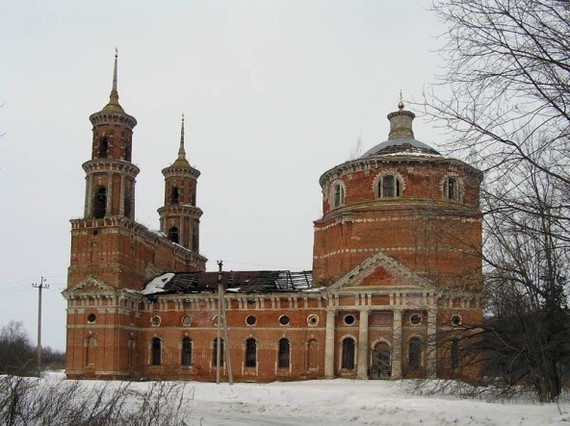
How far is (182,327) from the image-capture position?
5228cm

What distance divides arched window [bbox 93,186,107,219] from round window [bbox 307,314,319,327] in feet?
53.7

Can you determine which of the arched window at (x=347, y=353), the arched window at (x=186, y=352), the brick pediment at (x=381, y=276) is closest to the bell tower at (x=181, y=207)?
the arched window at (x=186, y=352)

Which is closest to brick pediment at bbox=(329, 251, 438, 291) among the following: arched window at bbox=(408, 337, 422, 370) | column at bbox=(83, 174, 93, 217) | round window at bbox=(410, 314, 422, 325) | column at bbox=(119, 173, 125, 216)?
round window at bbox=(410, 314, 422, 325)

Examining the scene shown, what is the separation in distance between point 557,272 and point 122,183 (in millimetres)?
35583

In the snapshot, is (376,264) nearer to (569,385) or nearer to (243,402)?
(569,385)

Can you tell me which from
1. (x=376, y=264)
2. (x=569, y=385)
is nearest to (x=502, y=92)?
(x=569, y=385)

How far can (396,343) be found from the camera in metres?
40.2

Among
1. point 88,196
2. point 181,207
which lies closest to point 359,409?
point 88,196

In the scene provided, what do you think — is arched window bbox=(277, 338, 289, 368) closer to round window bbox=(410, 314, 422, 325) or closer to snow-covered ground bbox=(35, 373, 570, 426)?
round window bbox=(410, 314, 422, 325)

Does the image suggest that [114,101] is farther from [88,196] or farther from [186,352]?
[186,352]

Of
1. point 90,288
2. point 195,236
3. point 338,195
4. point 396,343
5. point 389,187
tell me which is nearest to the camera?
point 396,343

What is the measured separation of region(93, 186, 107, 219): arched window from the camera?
53219 millimetres

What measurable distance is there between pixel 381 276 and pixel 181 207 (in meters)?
24.8

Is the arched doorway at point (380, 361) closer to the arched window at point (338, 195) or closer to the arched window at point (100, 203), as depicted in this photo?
the arched window at point (338, 195)
